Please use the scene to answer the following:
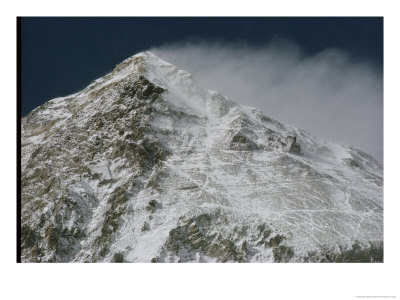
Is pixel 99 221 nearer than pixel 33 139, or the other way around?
pixel 99 221

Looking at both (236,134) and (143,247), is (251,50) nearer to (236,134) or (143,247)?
(236,134)

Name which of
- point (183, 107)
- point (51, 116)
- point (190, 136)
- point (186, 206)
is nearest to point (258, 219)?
point (186, 206)

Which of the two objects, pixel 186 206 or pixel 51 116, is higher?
pixel 51 116
